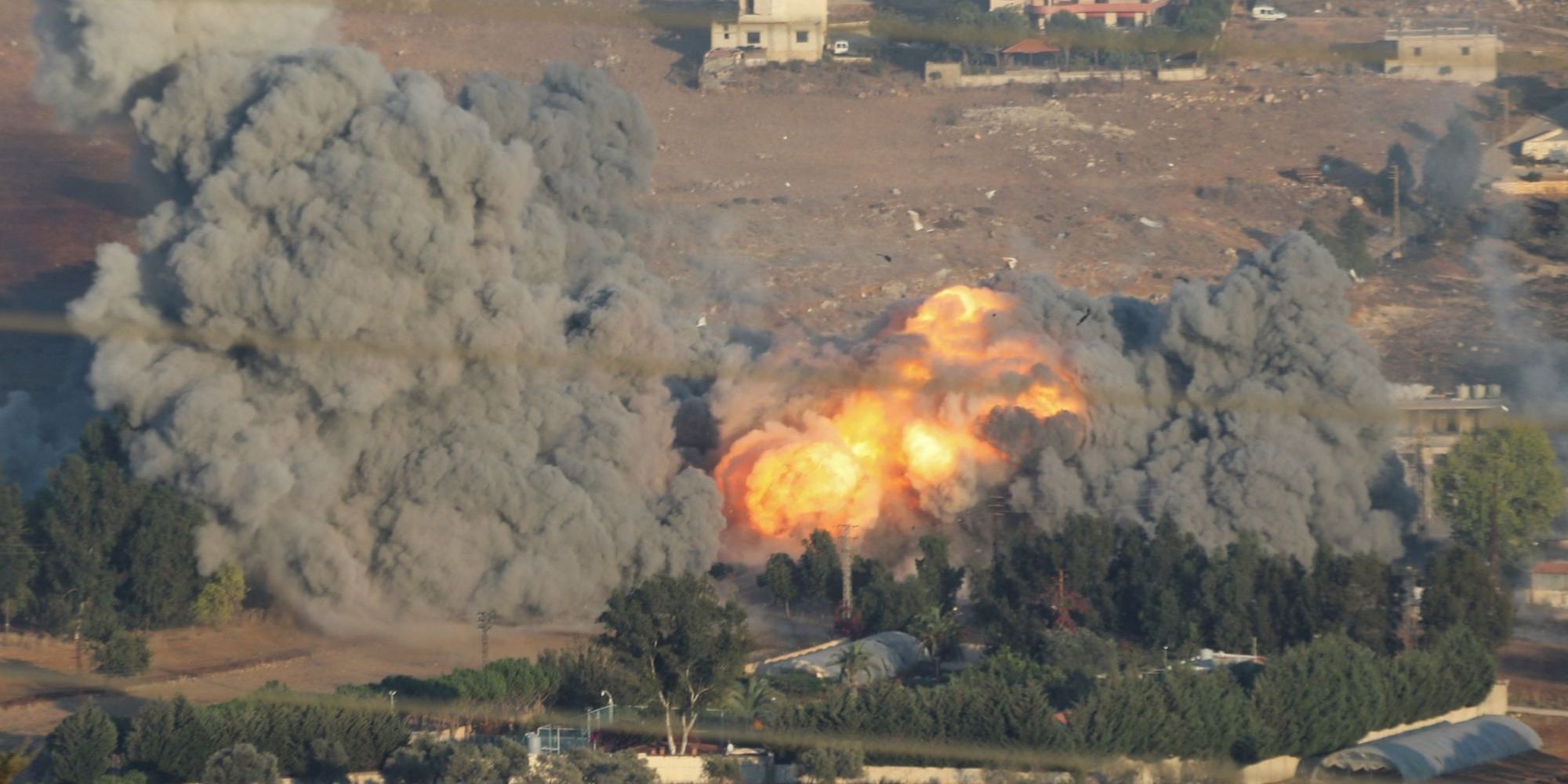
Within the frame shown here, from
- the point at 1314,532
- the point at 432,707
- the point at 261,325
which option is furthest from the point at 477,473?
the point at 1314,532

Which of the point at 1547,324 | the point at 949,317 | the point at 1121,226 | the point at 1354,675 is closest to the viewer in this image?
the point at 1354,675

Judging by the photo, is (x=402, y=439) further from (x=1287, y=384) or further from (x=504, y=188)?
(x=1287, y=384)

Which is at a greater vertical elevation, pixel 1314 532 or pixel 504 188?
pixel 504 188

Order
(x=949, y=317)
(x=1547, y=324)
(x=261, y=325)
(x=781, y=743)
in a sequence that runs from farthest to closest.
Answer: (x=1547, y=324) < (x=949, y=317) < (x=261, y=325) < (x=781, y=743)

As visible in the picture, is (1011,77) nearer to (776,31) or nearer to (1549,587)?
(776,31)

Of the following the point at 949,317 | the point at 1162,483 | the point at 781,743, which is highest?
the point at 949,317

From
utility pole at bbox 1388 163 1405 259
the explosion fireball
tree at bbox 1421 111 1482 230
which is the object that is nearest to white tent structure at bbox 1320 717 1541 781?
the explosion fireball

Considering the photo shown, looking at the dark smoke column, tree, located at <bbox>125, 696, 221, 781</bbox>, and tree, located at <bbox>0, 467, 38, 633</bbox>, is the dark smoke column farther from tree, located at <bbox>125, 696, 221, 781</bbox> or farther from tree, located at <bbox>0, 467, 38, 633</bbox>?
tree, located at <bbox>125, 696, 221, 781</bbox>

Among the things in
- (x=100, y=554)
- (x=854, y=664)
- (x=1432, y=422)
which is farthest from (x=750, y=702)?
(x=1432, y=422)
